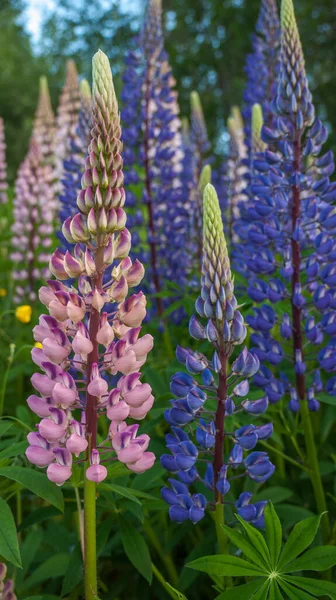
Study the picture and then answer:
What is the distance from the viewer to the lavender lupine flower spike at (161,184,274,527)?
1771 mm

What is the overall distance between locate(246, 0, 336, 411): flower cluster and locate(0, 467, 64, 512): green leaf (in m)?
0.96

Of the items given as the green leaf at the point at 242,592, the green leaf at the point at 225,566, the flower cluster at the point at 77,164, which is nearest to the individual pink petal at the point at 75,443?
the green leaf at the point at 225,566

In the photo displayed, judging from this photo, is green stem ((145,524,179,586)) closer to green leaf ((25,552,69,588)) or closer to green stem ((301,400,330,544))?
green leaf ((25,552,69,588))

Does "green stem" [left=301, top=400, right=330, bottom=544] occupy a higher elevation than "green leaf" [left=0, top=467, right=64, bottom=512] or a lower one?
lower

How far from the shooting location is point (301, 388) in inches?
94.1

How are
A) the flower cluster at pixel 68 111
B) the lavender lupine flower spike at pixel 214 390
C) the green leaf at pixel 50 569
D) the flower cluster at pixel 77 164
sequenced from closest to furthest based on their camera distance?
the lavender lupine flower spike at pixel 214 390 < the green leaf at pixel 50 569 < the flower cluster at pixel 77 164 < the flower cluster at pixel 68 111

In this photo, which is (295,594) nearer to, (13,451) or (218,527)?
(218,527)

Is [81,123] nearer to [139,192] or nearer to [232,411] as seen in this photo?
[139,192]

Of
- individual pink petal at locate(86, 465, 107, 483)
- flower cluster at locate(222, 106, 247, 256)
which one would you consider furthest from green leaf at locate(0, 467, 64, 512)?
flower cluster at locate(222, 106, 247, 256)

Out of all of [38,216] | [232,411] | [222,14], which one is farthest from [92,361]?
[222,14]

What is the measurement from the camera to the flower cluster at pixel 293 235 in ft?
7.75

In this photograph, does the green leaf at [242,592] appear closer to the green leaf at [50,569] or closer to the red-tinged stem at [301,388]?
the red-tinged stem at [301,388]

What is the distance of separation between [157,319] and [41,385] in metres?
2.52

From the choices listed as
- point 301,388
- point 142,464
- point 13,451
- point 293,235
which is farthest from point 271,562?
point 293,235
